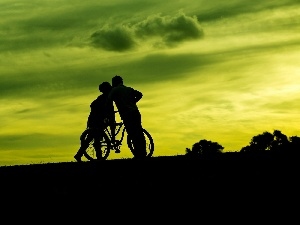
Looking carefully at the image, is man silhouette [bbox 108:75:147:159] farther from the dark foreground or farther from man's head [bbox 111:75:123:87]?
the dark foreground

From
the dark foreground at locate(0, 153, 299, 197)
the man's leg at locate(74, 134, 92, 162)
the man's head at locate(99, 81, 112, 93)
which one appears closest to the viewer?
the dark foreground at locate(0, 153, 299, 197)

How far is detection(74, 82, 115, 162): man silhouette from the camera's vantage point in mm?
19484

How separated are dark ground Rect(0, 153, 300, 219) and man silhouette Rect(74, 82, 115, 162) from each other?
4671 millimetres

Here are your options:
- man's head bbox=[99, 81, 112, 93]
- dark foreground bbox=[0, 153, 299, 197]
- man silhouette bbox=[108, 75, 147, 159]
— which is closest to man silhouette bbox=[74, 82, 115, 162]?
man's head bbox=[99, 81, 112, 93]

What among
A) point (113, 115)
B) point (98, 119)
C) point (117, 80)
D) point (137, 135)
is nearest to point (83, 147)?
point (98, 119)

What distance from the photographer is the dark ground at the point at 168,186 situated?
1070 cm

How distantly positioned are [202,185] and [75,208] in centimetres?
255

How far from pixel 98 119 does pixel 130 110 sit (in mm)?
1805

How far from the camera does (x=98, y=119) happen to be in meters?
20.2

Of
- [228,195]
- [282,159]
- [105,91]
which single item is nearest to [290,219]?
[228,195]

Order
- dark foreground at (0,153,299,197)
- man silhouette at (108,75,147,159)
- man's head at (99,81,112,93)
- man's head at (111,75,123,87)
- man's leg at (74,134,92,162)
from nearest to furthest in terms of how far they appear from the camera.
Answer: dark foreground at (0,153,299,197) → man silhouette at (108,75,147,159) → man's head at (111,75,123,87) → man's head at (99,81,112,93) → man's leg at (74,134,92,162)

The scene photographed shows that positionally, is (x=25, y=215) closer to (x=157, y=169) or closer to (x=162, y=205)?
(x=162, y=205)

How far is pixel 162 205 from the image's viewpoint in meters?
10.5

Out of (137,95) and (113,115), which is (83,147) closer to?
(113,115)
